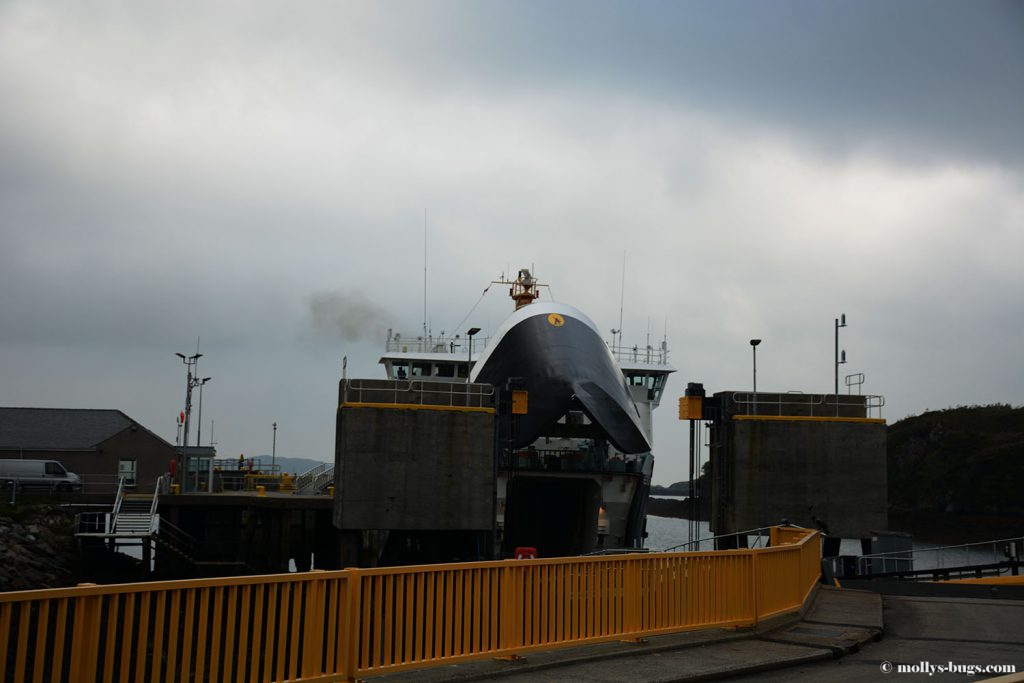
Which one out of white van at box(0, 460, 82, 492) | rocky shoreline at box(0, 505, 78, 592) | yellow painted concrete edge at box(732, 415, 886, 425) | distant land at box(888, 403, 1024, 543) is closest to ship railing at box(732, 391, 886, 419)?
yellow painted concrete edge at box(732, 415, 886, 425)

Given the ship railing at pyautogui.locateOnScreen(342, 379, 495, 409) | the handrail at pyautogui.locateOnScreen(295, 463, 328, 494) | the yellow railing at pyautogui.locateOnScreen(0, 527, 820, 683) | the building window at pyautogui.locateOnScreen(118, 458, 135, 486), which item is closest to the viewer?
the yellow railing at pyautogui.locateOnScreen(0, 527, 820, 683)

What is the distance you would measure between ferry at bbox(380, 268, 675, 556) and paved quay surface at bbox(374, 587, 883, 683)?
13.6 meters

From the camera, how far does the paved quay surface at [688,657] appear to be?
7.81 m

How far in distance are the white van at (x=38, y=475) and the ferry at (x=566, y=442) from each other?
18964 millimetres

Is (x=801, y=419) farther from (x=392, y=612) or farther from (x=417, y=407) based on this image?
(x=392, y=612)

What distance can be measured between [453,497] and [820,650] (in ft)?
44.4

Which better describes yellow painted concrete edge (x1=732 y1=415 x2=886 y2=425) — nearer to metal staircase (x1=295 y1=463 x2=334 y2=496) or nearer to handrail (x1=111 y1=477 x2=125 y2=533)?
handrail (x1=111 y1=477 x2=125 y2=533)

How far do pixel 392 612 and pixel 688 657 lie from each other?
275cm

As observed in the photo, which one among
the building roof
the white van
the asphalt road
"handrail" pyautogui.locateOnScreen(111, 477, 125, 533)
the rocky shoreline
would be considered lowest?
the rocky shoreline

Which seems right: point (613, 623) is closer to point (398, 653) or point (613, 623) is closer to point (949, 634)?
point (398, 653)

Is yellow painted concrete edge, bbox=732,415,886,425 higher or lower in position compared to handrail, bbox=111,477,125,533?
higher

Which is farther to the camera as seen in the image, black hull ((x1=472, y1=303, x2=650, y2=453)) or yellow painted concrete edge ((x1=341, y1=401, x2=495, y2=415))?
black hull ((x1=472, y1=303, x2=650, y2=453))

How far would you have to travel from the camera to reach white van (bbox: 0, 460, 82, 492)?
125 ft

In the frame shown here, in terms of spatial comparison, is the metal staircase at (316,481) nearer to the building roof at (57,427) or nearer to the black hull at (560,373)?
the building roof at (57,427)
